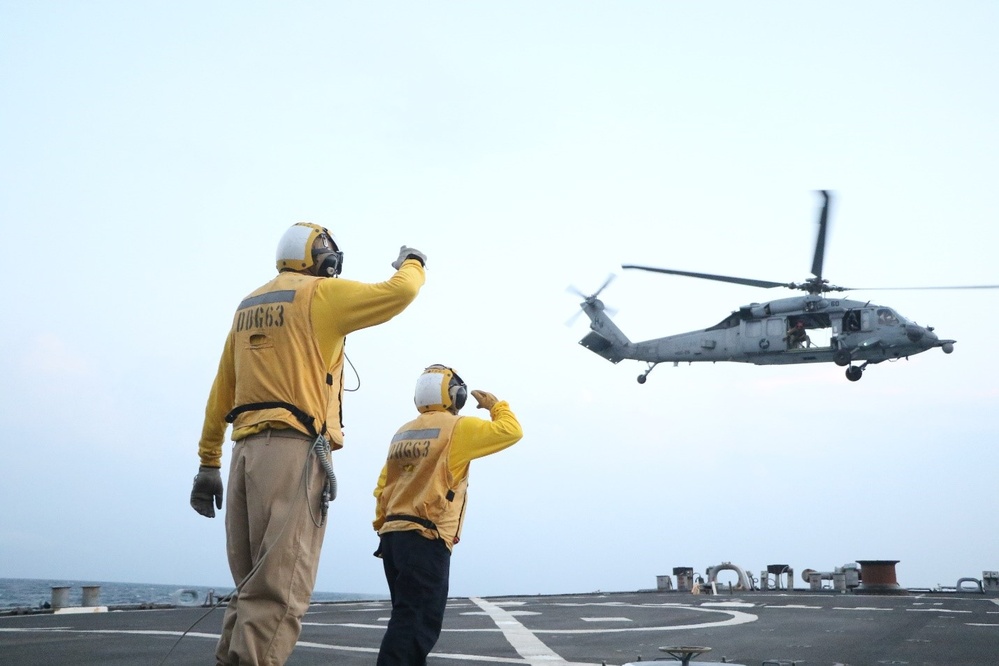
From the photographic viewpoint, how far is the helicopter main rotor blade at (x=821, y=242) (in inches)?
1222

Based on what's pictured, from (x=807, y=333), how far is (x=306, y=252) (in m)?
28.5

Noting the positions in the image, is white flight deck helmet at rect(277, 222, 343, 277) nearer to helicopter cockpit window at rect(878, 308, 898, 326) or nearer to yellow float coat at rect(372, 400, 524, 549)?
yellow float coat at rect(372, 400, 524, 549)

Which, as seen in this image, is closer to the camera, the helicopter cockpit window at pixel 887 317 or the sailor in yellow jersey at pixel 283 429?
the sailor in yellow jersey at pixel 283 429

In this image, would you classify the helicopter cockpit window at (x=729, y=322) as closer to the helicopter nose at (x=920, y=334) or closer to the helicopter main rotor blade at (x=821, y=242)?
the helicopter main rotor blade at (x=821, y=242)

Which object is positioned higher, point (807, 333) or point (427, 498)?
point (807, 333)

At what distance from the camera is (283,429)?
167 inches

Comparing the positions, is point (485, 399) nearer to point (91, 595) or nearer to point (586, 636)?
point (586, 636)

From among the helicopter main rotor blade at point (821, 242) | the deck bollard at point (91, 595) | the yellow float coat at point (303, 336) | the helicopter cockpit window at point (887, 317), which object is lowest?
the deck bollard at point (91, 595)

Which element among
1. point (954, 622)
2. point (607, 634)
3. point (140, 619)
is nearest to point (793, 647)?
point (607, 634)

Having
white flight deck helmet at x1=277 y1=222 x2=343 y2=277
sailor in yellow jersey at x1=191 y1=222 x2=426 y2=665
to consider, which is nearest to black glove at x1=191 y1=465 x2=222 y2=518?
sailor in yellow jersey at x1=191 y1=222 x2=426 y2=665

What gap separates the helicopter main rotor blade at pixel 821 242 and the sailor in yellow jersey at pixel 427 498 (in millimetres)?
26703

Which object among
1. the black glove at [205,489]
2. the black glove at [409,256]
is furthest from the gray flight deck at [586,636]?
the black glove at [409,256]

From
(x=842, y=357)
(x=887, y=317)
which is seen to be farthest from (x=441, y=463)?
(x=887, y=317)

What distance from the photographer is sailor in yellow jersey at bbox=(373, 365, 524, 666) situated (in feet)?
19.0
